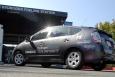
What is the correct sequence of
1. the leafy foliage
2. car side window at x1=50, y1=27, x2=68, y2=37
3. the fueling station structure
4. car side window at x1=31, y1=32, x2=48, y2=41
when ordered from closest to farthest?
1. car side window at x1=50, y1=27, x2=68, y2=37
2. car side window at x1=31, y1=32, x2=48, y2=41
3. the fueling station structure
4. the leafy foliage

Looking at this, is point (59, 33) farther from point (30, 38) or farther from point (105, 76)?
point (105, 76)

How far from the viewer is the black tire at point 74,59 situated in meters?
12.5

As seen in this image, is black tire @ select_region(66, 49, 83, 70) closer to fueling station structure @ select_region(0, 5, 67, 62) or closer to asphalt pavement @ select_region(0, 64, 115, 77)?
asphalt pavement @ select_region(0, 64, 115, 77)

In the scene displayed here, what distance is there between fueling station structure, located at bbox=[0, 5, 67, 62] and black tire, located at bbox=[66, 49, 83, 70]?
1083 inches

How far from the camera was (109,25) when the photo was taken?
55094 mm

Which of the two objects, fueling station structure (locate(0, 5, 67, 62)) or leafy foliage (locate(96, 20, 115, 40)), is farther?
leafy foliage (locate(96, 20, 115, 40))

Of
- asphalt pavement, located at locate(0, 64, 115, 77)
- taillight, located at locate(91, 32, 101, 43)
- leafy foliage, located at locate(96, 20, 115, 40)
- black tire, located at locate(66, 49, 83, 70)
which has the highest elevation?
leafy foliage, located at locate(96, 20, 115, 40)

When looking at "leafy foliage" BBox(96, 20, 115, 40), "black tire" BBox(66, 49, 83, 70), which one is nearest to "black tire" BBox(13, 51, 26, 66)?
"black tire" BBox(66, 49, 83, 70)

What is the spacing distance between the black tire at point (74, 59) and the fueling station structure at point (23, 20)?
90.2 feet

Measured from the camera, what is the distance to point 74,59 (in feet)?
41.4

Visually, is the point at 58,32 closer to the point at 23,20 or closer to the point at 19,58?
the point at 19,58

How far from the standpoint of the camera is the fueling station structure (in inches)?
1609

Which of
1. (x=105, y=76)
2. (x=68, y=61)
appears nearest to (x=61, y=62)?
(x=68, y=61)

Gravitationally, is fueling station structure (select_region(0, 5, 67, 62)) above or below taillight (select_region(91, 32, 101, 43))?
above
